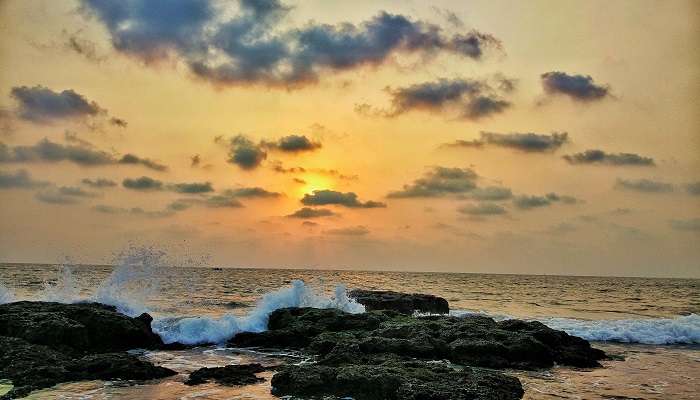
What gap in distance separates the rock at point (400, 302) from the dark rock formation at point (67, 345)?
1485 cm

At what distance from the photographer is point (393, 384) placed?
40.6 ft

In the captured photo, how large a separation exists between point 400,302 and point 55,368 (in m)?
21.7

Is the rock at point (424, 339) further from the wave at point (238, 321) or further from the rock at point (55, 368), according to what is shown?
the rock at point (55, 368)

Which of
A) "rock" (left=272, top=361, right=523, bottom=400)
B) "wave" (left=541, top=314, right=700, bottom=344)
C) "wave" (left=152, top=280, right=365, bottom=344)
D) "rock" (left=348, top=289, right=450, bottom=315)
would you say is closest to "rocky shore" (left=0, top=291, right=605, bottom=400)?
"rock" (left=272, top=361, right=523, bottom=400)

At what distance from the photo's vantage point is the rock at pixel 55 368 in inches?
524

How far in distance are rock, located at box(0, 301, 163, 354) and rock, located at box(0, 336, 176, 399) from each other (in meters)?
1.58

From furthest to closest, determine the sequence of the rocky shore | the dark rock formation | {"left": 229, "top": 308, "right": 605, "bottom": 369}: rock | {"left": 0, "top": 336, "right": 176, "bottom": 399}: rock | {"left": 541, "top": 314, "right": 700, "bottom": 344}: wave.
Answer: {"left": 541, "top": 314, "right": 700, "bottom": 344}: wave < {"left": 229, "top": 308, "right": 605, "bottom": 369}: rock < the dark rock formation < {"left": 0, "top": 336, "right": 176, "bottom": 399}: rock < the rocky shore

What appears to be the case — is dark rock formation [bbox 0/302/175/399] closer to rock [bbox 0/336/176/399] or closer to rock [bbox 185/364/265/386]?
rock [bbox 0/336/176/399]

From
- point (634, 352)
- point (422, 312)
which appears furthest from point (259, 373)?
point (422, 312)

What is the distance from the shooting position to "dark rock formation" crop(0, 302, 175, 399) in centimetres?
1376

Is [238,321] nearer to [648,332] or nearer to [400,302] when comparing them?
[400,302]

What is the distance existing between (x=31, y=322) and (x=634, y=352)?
2407 cm

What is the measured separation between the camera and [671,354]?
22453mm

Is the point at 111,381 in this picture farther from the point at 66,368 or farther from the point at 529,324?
the point at 529,324
